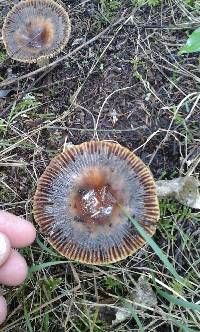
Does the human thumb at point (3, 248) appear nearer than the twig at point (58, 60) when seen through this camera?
Yes

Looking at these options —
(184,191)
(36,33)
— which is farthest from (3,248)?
(36,33)

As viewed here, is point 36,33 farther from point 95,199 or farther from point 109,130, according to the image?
point 95,199

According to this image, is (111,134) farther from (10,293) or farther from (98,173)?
(10,293)

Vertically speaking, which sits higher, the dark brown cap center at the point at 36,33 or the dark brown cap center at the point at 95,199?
the dark brown cap center at the point at 36,33

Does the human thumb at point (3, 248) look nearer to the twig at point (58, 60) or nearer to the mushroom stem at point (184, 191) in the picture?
the mushroom stem at point (184, 191)

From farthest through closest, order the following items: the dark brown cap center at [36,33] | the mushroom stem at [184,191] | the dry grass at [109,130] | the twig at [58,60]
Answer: the dark brown cap center at [36,33], the twig at [58,60], the mushroom stem at [184,191], the dry grass at [109,130]

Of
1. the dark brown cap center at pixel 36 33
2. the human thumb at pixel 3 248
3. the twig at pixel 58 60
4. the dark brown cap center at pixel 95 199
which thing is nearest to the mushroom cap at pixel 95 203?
the dark brown cap center at pixel 95 199

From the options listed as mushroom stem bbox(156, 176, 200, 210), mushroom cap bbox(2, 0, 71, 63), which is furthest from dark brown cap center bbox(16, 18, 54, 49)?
mushroom stem bbox(156, 176, 200, 210)
